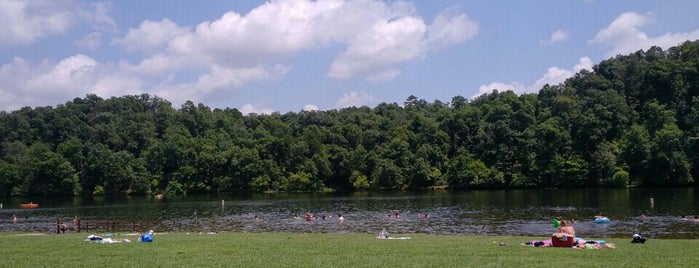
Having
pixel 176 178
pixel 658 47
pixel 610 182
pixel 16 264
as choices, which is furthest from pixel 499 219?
pixel 658 47

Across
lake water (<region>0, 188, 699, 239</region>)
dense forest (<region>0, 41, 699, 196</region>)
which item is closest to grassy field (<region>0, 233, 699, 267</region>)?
lake water (<region>0, 188, 699, 239</region>)

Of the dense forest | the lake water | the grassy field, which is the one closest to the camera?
the grassy field

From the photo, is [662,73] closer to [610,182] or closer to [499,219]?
[610,182]

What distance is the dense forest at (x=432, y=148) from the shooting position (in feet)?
375

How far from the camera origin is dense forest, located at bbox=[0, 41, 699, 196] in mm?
114250

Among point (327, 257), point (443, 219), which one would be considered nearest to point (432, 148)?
point (443, 219)

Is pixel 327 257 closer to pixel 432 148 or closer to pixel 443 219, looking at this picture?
pixel 443 219

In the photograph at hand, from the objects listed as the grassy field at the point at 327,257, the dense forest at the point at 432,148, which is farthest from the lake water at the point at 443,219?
the dense forest at the point at 432,148

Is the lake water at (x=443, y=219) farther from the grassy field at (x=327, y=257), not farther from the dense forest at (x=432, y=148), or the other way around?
the dense forest at (x=432, y=148)

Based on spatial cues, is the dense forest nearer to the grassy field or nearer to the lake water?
the lake water

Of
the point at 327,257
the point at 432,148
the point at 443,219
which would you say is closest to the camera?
the point at 327,257

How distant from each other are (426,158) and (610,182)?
39.6 meters

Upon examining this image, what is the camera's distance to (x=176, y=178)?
141 m

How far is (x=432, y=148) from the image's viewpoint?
13800cm
